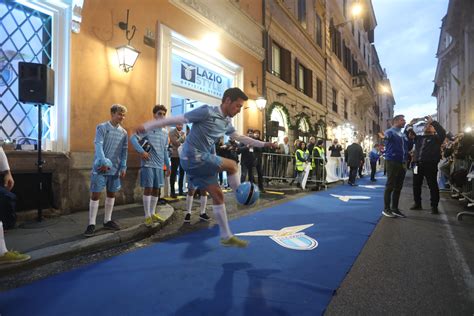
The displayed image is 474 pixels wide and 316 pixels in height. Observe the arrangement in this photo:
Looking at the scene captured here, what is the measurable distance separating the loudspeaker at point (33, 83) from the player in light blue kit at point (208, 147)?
2.64 metres

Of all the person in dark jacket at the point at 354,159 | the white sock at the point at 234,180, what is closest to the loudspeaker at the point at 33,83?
the white sock at the point at 234,180

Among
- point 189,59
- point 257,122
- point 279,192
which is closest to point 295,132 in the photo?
point 257,122

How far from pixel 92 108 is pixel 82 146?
82 centimetres

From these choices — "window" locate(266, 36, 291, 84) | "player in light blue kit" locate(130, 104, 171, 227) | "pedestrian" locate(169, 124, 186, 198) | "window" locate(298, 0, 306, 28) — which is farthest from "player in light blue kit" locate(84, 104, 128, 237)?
"window" locate(298, 0, 306, 28)

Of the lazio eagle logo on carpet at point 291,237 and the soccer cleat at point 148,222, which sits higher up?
the soccer cleat at point 148,222

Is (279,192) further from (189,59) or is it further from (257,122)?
(189,59)

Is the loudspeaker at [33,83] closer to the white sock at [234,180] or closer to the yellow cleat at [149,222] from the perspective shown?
the yellow cleat at [149,222]

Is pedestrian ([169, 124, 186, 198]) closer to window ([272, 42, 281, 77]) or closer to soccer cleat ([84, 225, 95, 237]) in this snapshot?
soccer cleat ([84, 225, 95, 237])

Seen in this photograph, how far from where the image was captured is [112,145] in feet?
15.1

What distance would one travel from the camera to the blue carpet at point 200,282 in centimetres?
239

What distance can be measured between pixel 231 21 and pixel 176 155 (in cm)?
622

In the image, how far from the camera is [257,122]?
13039 mm

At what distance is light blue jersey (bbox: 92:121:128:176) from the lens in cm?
441

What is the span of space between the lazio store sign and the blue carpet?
238 inches
